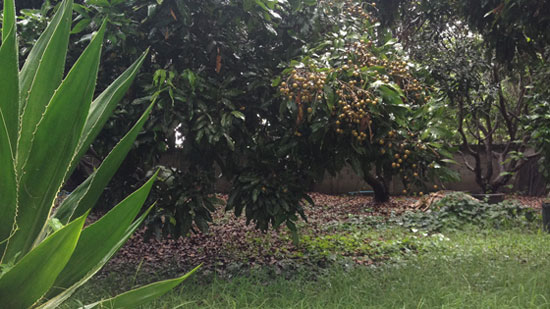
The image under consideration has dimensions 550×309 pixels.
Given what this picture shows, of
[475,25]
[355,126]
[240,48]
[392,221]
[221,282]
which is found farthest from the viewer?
[392,221]

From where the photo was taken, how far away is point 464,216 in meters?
7.44

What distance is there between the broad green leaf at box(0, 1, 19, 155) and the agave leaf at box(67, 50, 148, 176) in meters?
0.20

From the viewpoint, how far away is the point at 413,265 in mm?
4477

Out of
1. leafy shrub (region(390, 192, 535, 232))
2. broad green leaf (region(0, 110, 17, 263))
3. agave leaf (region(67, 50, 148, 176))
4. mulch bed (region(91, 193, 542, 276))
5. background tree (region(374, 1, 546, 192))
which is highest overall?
background tree (region(374, 1, 546, 192))

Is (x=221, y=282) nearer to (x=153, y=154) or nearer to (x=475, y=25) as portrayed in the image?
(x=153, y=154)

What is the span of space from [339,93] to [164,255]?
322cm

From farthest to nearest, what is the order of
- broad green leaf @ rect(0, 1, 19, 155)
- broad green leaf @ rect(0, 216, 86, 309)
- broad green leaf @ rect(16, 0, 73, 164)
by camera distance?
broad green leaf @ rect(16, 0, 73, 164)
broad green leaf @ rect(0, 1, 19, 155)
broad green leaf @ rect(0, 216, 86, 309)

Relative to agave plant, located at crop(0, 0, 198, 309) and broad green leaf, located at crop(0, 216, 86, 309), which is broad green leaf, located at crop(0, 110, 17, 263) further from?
broad green leaf, located at crop(0, 216, 86, 309)

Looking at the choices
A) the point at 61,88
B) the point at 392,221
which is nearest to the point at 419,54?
the point at 392,221

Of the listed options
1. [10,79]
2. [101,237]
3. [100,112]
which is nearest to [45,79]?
[10,79]

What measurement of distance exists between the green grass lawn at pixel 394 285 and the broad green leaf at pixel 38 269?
1306 millimetres

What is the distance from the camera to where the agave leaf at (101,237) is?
1339 millimetres

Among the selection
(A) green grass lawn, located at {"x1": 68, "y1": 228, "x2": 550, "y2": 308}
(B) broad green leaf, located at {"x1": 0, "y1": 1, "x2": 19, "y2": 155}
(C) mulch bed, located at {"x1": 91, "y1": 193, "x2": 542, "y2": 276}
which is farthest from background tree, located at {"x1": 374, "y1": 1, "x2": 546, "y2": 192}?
(B) broad green leaf, located at {"x1": 0, "y1": 1, "x2": 19, "y2": 155}

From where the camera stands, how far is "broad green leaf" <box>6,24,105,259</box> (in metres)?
1.30
